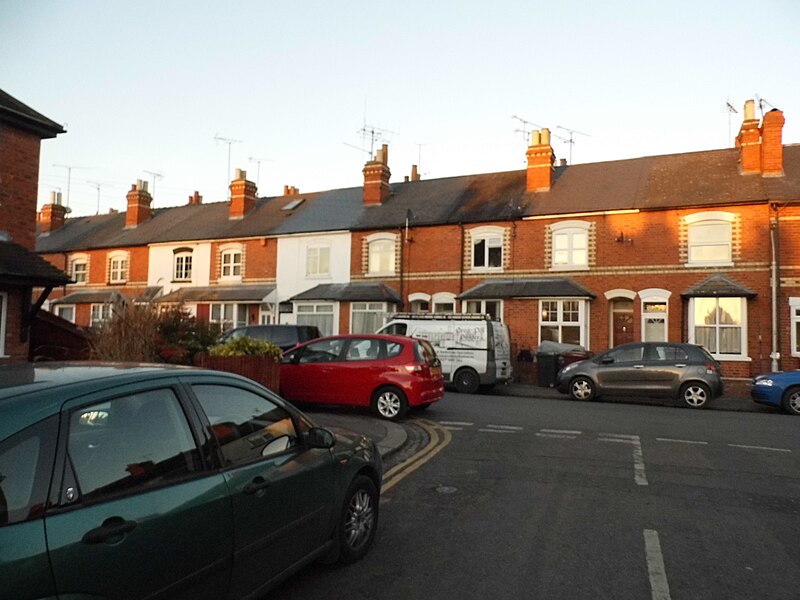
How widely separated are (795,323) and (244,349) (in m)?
17.5

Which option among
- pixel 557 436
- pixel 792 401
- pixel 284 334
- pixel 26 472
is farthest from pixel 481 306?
pixel 26 472

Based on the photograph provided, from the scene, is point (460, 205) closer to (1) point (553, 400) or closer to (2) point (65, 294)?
(1) point (553, 400)

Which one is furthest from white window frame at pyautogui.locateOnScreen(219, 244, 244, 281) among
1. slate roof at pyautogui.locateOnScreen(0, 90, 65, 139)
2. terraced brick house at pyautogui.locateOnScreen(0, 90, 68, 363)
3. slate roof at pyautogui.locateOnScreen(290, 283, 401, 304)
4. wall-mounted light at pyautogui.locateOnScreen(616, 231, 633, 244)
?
wall-mounted light at pyautogui.locateOnScreen(616, 231, 633, 244)

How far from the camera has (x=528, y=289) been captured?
2341 centimetres

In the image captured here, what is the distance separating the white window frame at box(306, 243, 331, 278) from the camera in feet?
92.6

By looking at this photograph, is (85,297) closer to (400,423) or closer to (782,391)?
(400,423)

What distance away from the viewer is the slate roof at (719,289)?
2022 centimetres

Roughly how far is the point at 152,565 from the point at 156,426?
27.0 inches

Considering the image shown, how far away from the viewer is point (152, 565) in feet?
9.34

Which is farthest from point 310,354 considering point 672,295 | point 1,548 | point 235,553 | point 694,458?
point 672,295

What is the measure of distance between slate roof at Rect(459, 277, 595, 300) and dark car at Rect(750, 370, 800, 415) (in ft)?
26.5

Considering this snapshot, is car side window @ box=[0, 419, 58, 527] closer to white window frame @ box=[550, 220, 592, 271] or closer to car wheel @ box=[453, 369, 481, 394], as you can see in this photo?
car wheel @ box=[453, 369, 481, 394]

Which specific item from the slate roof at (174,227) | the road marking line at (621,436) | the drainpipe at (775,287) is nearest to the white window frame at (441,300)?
the slate roof at (174,227)

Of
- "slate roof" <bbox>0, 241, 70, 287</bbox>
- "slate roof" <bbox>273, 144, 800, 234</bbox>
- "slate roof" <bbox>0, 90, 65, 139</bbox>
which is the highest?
"slate roof" <bbox>273, 144, 800, 234</bbox>
